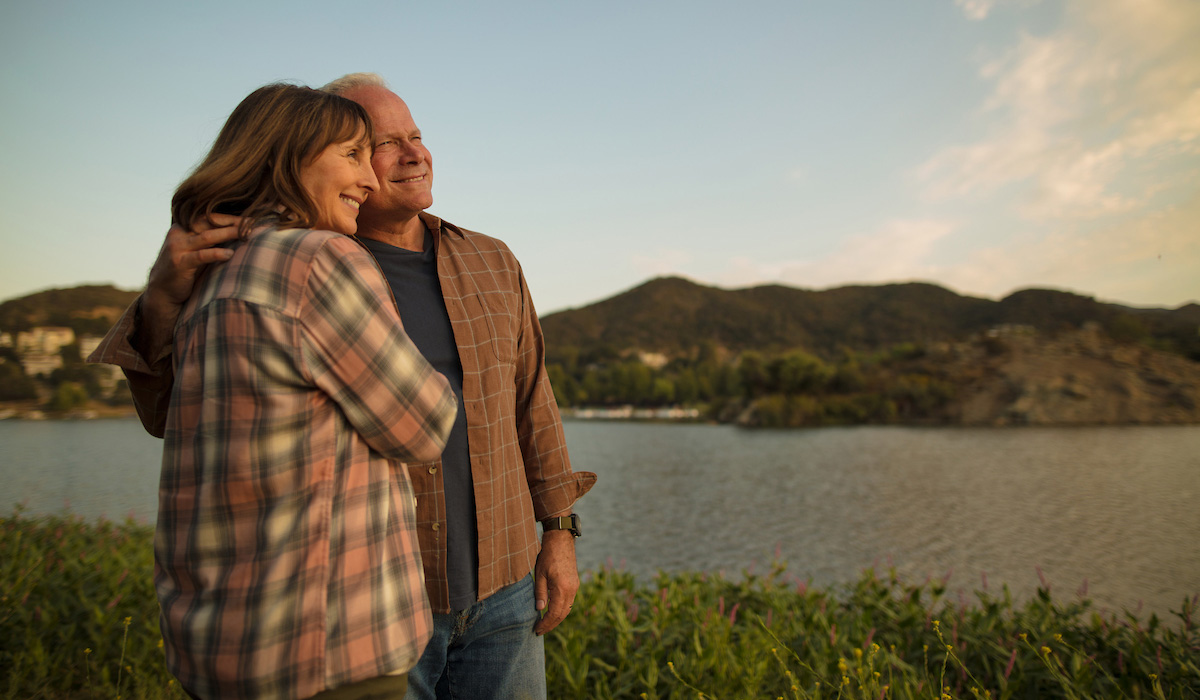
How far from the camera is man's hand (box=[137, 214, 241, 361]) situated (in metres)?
1.14

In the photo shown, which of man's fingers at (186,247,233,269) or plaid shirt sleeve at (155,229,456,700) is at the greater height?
man's fingers at (186,247,233,269)

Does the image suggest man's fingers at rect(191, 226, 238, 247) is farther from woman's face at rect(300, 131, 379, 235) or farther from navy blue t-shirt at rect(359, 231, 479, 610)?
navy blue t-shirt at rect(359, 231, 479, 610)

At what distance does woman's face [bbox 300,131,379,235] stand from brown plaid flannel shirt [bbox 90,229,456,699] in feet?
0.70

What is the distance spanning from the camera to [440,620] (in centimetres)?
160

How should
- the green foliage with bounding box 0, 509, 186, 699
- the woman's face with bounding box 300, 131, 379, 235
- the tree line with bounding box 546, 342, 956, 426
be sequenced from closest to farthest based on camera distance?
the woman's face with bounding box 300, 131, 379, 235, the green foliage with bounding box 0, 509, 186, 699, the tree line with bounding box 546, 342, 956, 426

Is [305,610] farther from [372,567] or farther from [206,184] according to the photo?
[206,184]

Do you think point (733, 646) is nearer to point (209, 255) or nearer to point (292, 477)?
point (292, 477)

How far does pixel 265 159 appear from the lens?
1223mm

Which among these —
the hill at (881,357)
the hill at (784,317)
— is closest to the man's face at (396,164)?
the hill at (881,357)

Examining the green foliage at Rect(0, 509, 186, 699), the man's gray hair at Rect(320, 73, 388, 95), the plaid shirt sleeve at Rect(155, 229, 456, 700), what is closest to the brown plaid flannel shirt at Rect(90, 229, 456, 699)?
the plaid shirt sleeve at Rect(155, 229, 456, 700)

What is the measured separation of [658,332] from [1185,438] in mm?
92820

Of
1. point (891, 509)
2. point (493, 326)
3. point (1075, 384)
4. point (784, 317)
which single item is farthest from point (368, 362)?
point (784, 317)

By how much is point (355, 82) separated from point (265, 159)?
0.90 m

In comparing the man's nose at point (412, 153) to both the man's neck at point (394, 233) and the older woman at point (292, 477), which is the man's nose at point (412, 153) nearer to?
the man's neck at point (394, 233)
